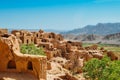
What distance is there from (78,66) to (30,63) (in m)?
24.6

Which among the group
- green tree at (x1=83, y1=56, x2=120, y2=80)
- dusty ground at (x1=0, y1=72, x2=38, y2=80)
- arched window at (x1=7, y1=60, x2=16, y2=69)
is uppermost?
arched window at (x1=7, y1=60, x2=16, y2=69)

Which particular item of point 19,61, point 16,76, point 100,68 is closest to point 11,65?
point 19,61

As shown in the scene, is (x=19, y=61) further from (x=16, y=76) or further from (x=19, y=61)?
(x=16, y=76)

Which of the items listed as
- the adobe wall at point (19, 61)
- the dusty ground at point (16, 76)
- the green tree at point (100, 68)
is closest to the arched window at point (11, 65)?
the adobe wall at point (19, 61)

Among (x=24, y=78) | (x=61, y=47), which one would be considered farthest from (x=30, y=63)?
(x=61, y=47)

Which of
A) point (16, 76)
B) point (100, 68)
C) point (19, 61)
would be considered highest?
point (19, 61)

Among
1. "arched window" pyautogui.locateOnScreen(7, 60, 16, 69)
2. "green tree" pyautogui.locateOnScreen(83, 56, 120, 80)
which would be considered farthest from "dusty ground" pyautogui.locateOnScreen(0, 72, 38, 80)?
"green tree" pyautogui.locateOnScreen(83, 56, 120, 80)

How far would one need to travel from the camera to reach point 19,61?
29109mm

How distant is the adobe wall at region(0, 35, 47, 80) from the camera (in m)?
28.9

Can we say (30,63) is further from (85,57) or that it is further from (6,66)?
(85,57)

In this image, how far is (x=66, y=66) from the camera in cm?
5491

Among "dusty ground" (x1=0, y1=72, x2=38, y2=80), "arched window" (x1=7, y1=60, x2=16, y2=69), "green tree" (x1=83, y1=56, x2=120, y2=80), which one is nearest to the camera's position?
"dusty ground" (x1=0, y1=72, x2=38, y2=80)

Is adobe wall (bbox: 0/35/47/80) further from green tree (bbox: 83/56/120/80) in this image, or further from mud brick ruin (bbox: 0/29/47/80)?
green tree (bbox: 83/56/120/80)

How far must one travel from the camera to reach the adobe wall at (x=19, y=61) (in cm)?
2891
